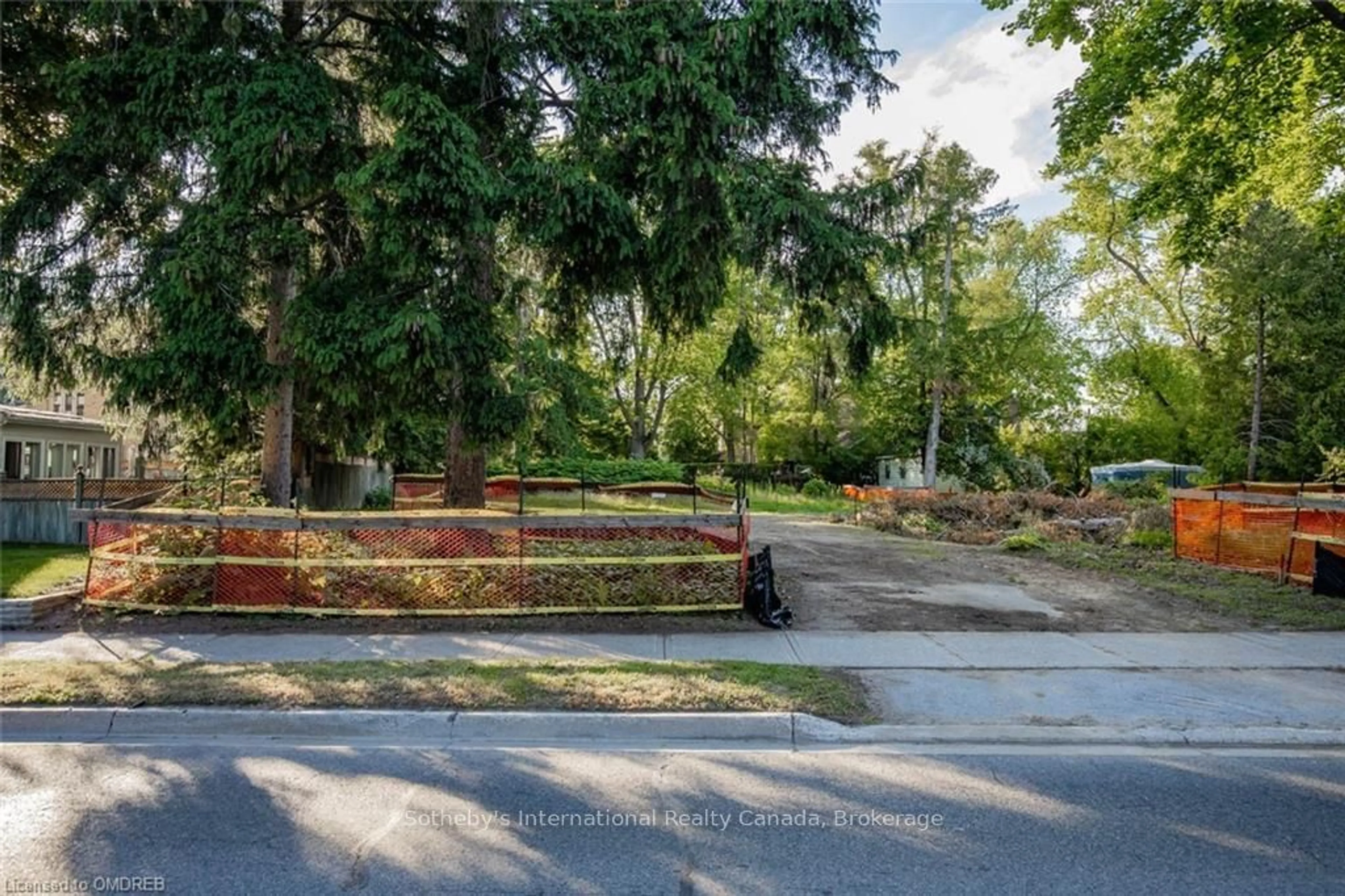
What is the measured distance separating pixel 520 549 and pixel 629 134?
16.5 feet

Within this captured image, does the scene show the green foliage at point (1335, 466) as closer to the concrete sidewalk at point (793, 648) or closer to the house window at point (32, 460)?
the concrete sidewalk at point (793, 648)

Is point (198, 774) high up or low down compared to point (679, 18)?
down

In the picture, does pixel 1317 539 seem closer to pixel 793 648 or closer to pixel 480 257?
pixel 793 648

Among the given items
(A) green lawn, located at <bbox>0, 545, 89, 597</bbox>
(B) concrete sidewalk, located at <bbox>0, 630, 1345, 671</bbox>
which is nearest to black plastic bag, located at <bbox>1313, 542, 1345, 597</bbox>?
(B) concrete sidewalk, located at <bbox>0, 630, 1345, 671</bbox>

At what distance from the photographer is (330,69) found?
39.9 feet

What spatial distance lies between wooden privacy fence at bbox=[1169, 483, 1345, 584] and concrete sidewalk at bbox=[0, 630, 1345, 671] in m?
3.40

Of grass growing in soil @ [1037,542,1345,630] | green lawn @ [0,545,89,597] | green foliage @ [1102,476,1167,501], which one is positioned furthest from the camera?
green foliage @ [1102,476,1167,501]

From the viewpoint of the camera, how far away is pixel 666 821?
4.04 m

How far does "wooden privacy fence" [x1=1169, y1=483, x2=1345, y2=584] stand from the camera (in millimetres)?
10805

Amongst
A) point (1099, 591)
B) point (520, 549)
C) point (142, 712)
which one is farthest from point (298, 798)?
point (1099, 591)

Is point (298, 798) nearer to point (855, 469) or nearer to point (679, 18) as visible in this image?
point (679, 18)

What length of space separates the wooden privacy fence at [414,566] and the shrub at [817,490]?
2714 centimetres

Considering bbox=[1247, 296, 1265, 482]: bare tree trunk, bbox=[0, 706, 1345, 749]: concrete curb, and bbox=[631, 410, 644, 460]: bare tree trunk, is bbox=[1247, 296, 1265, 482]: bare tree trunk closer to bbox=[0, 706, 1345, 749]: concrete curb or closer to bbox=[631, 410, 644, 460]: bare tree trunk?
bbox=[0, 706, 1345, 749]: concrete curb

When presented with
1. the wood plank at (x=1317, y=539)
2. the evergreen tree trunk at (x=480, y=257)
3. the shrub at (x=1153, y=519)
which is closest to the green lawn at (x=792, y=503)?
the shrub at (x=1153, y=519)
